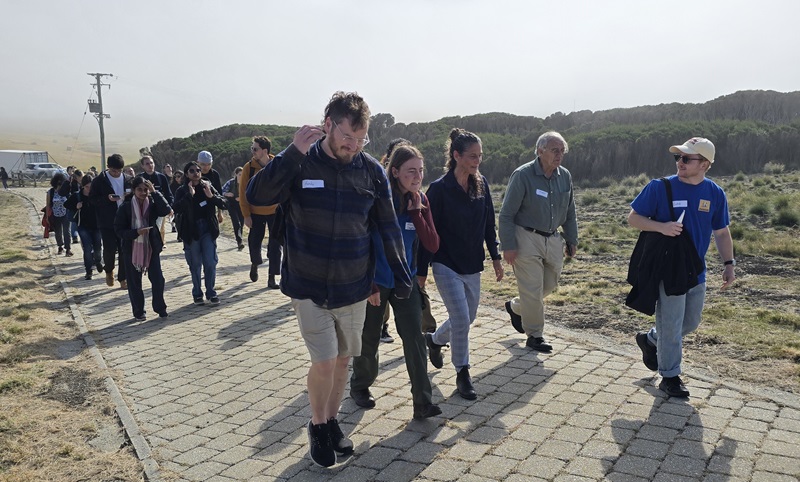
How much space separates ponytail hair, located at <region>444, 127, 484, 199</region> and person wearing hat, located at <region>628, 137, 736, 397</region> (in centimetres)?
123

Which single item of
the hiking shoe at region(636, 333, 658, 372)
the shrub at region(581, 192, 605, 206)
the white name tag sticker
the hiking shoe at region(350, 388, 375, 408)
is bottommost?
the shrub at region(581, 192, 605, 206)

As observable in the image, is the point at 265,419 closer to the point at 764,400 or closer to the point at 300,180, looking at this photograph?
the point at 300,180

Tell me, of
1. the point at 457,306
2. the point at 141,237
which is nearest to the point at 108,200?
the point at 141,237

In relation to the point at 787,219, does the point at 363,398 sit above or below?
below

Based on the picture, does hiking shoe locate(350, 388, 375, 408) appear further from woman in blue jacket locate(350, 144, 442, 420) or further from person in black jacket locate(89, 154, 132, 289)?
person in black jacket locate(89, 154, 132, 289)

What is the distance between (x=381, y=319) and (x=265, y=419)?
1115 millimetres

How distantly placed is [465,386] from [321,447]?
1.53 metres

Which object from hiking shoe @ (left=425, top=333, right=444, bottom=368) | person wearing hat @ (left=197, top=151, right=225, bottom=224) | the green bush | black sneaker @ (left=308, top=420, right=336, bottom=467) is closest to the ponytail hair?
hiking shoe @ (left=425, top=333, right=444, bottom=368)

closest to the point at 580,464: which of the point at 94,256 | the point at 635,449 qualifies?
the point at 635,449

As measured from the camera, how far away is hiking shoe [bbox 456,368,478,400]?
5.27 metres

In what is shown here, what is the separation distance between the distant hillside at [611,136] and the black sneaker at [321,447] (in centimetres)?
3413

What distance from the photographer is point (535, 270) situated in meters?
6.40

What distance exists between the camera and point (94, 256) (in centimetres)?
1206

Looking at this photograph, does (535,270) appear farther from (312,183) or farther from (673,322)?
(312,183)
